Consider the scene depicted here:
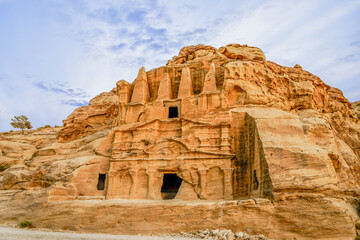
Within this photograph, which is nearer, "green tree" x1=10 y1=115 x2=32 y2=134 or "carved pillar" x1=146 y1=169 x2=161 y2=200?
"carved pillar" x1=146 y1=169 x2=161 y2=200

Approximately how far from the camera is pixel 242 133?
18.6 meters

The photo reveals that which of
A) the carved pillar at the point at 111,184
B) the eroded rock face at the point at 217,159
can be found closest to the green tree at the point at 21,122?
the eroded rock face at the point at 217,159

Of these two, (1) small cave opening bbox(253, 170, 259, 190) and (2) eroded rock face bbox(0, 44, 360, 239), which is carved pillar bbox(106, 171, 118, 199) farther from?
(1) small cave opening bbox(253, 170, 259, 190)

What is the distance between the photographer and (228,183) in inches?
678

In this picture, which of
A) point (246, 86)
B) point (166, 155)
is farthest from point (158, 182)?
point (246, 86)

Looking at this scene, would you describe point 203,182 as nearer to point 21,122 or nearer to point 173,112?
point 173,112

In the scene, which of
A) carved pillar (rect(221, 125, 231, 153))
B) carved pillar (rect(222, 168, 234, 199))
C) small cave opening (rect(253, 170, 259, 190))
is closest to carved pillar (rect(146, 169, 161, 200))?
carved pillar (rect(222, 168, 234, 199))

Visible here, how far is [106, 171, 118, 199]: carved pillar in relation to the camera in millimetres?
19328

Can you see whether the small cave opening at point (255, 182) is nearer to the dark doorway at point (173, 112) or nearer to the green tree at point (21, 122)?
the dark doorway at point (173, 112)

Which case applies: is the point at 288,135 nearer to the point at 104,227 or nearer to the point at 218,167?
the point at 218,167

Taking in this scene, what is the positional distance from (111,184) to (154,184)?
3176 mm

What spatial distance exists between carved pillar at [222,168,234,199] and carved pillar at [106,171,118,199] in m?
7.66

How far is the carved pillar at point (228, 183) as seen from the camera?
16881 mm

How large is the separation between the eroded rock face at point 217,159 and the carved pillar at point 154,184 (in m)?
0.09
